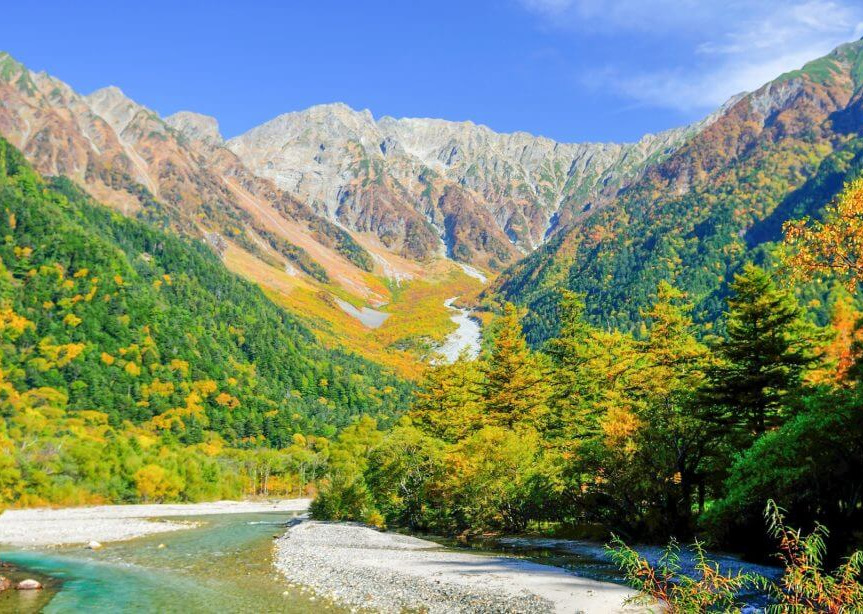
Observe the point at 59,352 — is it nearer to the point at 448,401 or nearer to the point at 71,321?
the point at 71,321

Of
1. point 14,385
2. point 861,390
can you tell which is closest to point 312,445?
point 14,385

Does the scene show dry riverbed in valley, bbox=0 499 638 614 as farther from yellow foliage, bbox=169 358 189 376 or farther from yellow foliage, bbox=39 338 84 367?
yellow foliage, bbox=169 358 189 376

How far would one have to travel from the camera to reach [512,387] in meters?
64.4

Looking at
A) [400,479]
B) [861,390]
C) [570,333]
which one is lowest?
[400,479]

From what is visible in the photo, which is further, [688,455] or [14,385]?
[14,385]

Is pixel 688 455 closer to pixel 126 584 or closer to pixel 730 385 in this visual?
pixel 730 385

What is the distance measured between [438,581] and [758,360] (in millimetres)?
22974

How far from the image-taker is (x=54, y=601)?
31.6 meters

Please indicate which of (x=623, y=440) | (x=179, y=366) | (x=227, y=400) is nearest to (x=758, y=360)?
(x=623, y=440)

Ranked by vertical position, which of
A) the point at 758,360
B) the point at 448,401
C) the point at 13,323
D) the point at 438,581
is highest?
the point at 13,323

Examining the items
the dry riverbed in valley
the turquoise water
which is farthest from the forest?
the turquoise water

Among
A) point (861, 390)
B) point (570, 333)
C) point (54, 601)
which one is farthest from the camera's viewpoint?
point (570, 333)

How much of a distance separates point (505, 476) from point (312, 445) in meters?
148

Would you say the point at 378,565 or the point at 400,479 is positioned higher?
the point at 400,479
